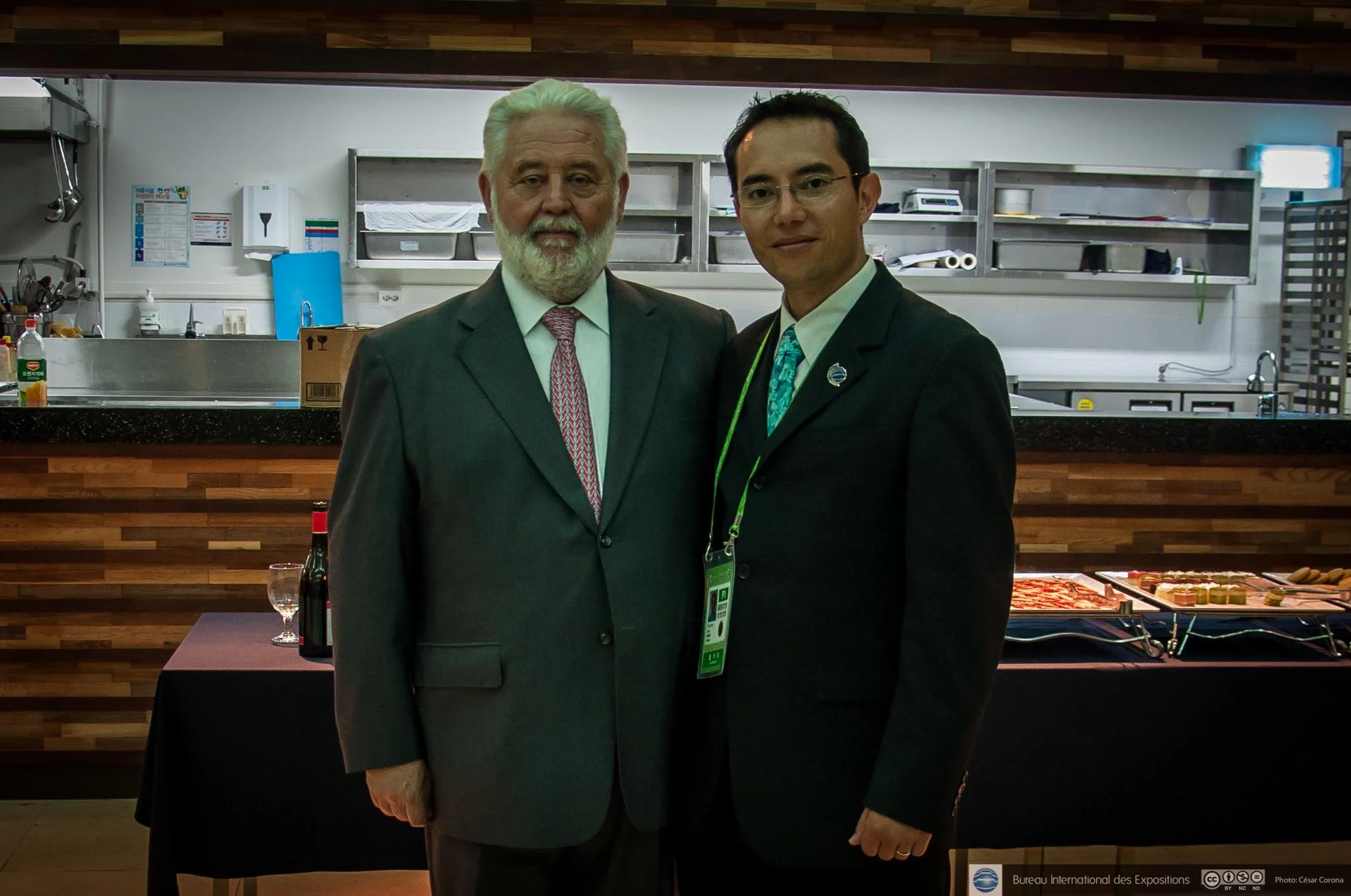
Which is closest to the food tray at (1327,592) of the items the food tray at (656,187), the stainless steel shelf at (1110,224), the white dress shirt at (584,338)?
the white dress shirt at (584,338)

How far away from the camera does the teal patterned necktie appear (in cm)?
167

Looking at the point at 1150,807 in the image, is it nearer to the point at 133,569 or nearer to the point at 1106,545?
the point at 1106,545

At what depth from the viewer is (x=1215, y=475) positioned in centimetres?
356

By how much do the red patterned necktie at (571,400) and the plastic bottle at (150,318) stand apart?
19.2 feet

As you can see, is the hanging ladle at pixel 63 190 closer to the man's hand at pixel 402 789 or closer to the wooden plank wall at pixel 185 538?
the wooden plank wall at pixel 185 538

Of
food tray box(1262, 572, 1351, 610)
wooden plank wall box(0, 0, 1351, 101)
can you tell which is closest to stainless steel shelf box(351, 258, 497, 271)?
wooden plank wall box(0, 0, 1351, 101)

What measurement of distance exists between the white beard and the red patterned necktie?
0.04 metres

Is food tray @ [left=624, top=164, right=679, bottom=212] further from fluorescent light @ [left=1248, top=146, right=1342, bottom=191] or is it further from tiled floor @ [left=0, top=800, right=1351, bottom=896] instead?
tiled floor @ [left=0, top=800, right=1351, bottom=896]

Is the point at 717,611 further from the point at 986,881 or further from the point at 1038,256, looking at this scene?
the point at 1038,256

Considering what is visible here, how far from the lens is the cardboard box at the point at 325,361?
130 inches

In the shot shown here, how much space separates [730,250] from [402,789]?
17.7ft

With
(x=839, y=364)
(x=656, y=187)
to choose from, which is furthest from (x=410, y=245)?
(x=839, y=364)

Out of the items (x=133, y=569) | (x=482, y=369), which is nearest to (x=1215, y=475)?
(x=482, y=369)

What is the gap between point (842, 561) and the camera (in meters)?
1.59
